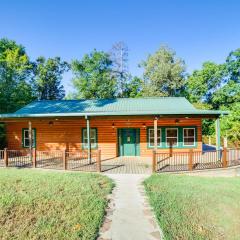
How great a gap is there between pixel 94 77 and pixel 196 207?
30218 millimetres

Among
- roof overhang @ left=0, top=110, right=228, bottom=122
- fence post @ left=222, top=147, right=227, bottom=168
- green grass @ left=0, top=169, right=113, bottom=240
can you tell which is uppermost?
roof overhang @ left=0, top=110, right=228, bottom=122

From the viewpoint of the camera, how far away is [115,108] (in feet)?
54.7

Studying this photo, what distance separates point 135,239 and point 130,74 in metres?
33.1

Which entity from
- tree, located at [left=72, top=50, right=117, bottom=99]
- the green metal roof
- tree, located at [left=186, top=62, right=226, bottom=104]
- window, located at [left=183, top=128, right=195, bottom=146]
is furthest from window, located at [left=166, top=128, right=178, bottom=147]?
tree, located at [left=72, top=50, right=117, bottom=99]

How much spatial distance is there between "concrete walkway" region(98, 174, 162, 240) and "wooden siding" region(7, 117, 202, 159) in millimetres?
7192

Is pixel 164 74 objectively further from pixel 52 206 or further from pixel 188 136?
pixel 52 206

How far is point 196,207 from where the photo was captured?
249 inches

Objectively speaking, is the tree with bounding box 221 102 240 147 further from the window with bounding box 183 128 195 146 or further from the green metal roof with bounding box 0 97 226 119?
the window with bounding box 183 128 195 146

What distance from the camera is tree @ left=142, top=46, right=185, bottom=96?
113ft

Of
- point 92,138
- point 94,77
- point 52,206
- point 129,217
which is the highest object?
point 94,77

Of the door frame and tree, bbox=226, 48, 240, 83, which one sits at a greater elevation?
tree, bbox=226, 48, 240, 83

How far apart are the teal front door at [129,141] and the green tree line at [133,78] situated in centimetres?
1623

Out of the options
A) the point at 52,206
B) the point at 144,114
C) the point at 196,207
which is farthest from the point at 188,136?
the point at 52,206

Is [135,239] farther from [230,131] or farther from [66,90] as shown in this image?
[66,90]
